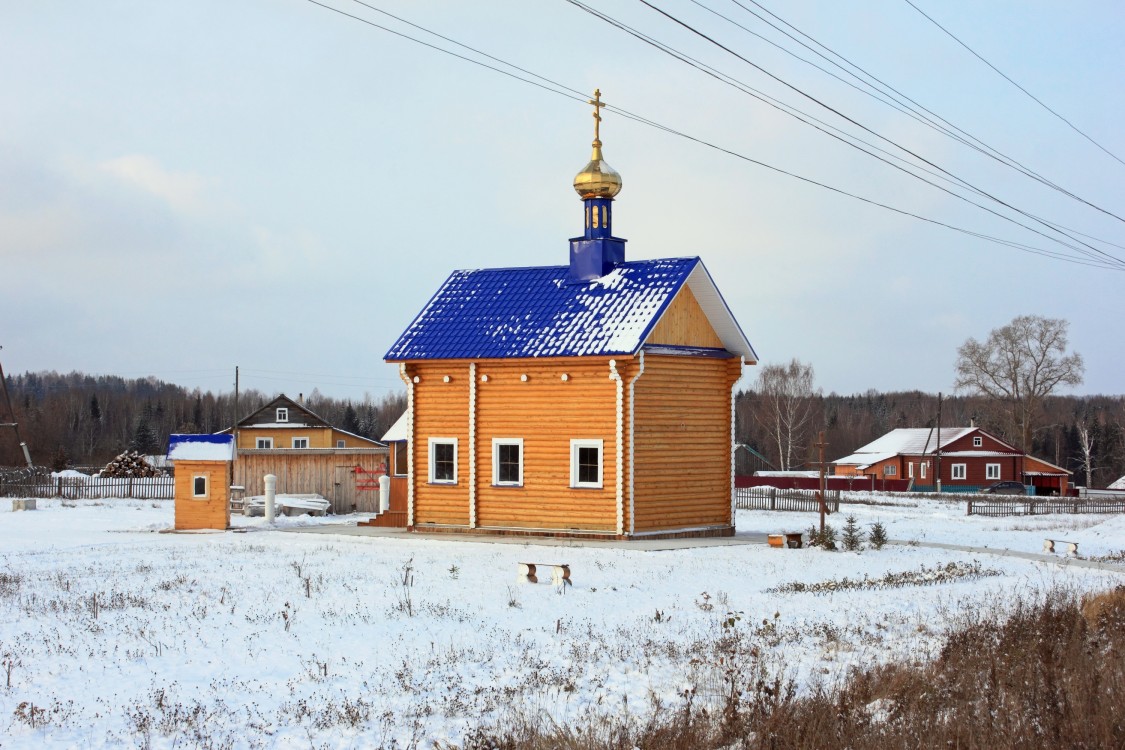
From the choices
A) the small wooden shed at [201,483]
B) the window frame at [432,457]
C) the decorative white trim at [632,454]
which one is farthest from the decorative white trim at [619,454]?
the small wooden shed at [201,483]

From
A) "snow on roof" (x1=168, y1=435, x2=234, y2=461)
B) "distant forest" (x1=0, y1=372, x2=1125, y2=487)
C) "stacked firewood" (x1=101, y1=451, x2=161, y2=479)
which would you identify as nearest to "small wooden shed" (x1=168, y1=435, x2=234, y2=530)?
"snow on roof" (x1=168, y1=435, x2=234, y2=461)

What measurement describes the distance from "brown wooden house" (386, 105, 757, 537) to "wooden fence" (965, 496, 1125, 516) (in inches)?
755

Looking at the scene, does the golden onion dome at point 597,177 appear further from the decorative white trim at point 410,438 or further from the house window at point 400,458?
the house window at point 400,458

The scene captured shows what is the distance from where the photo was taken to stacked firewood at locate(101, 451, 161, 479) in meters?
57.8

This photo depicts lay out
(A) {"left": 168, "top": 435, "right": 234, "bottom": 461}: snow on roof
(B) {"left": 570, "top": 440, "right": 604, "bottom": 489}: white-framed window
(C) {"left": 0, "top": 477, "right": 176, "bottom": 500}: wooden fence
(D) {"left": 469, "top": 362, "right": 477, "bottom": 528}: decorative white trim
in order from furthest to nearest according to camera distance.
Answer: (C) {"left": 0, "top": 477, "right": 176, "bottom": 500}: wooden fence
(A) {"left": 168, "top": 435, "right": 234, "bottom": 461}: snow on roof
(D) {"left": 469, "top": 362, "right": 477, "bottom": 528}: decorative white trim
(B) {"left": 570, "top": 440, "right": 604, "bottom": 489}: white-framed window

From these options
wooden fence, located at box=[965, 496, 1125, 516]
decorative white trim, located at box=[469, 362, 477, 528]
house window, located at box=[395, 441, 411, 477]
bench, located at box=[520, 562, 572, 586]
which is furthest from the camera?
wooden fence, located at box=[965, 496, 1125, 516]

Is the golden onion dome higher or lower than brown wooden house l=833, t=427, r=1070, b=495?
higher

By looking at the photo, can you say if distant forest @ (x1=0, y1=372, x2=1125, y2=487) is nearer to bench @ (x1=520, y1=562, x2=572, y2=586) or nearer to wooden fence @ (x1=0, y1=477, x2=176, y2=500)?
wooden fence @ (x1=0, y1=477, x2=176, y2=500)

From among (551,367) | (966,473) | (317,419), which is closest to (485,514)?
(551,367)

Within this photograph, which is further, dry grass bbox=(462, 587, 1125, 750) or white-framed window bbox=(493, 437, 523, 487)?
white-framed window bbox=(493, 437, 523, 487)

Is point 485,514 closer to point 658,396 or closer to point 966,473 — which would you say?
point 658,396

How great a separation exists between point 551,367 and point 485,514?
3.66m

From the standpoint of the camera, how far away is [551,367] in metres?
24.8

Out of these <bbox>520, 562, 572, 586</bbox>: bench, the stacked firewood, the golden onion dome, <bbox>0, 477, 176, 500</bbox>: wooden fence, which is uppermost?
the golden onion dome
